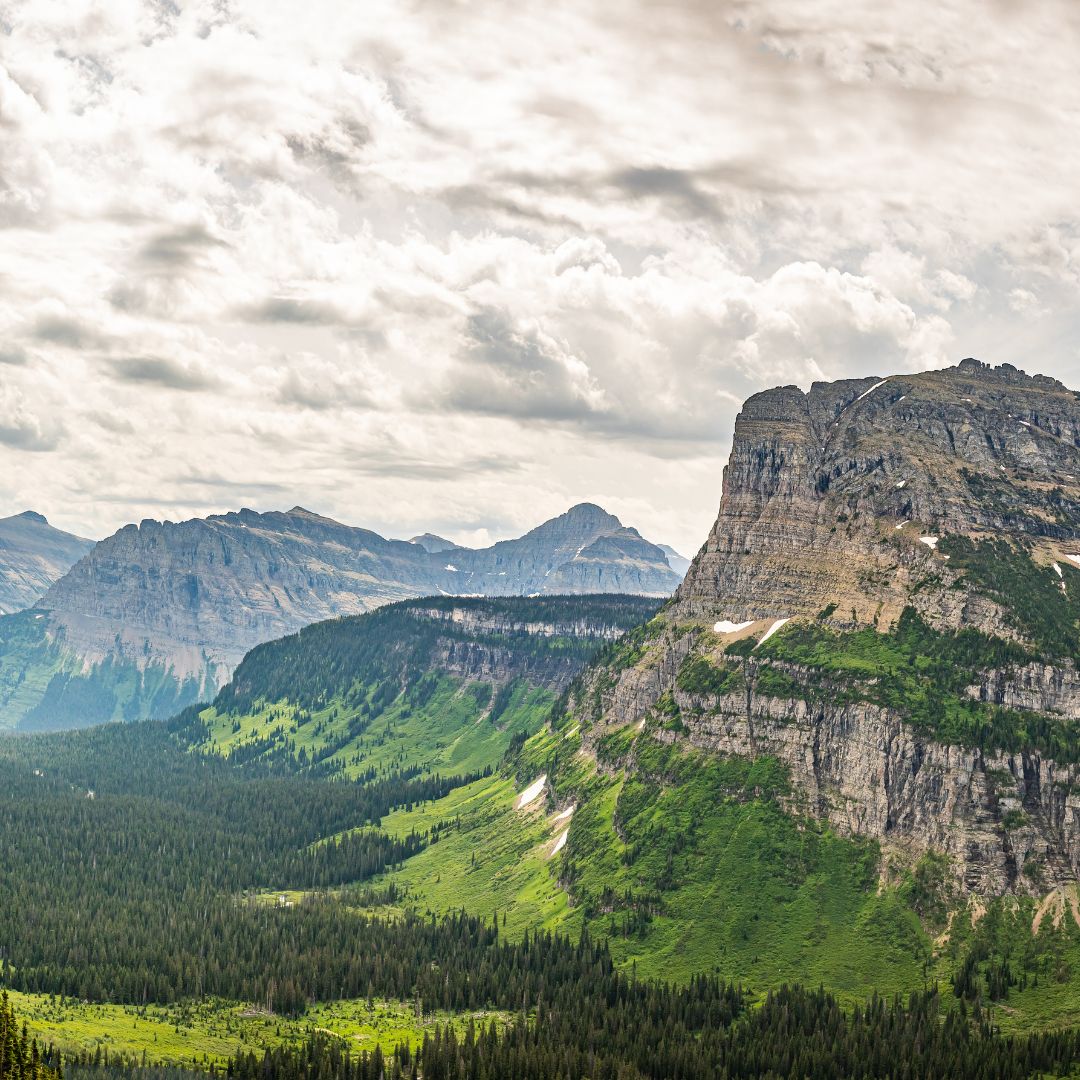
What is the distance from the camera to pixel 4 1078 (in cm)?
18938
